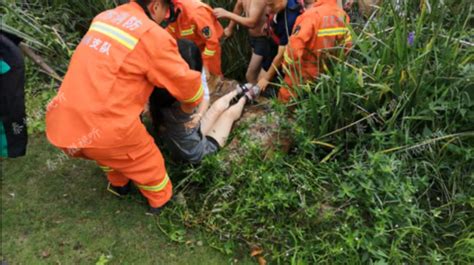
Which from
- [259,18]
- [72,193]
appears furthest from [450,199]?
[72,193]

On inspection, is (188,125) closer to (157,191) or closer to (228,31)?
(157,191)

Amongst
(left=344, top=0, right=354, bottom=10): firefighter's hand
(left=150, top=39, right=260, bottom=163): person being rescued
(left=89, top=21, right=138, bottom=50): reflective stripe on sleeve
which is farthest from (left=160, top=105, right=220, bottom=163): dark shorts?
(left=344, top=0, right=354, bottom=10): firefighter's hand

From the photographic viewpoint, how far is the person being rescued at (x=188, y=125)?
269 cm

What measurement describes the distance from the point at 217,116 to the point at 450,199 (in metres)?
1.69

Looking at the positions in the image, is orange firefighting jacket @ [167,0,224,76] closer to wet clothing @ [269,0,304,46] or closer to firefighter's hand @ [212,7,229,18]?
firefighter's hand @ [212,7,229,18]

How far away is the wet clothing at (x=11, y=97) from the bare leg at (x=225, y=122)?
4.10 ft

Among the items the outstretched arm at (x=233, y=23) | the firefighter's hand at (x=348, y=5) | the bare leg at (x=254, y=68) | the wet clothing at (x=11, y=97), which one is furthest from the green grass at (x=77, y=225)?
the firefighter's hand at (x=348, y=5)

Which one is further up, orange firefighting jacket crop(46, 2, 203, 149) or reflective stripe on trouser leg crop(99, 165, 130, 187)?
orange firefighting jacket crop(46, 2, 203, 149)

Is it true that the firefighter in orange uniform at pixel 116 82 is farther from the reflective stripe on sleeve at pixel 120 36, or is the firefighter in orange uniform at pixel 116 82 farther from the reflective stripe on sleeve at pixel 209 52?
the reflective stripe on sleeve at pixel 209 52

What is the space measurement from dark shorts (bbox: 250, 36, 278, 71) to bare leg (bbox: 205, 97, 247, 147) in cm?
57

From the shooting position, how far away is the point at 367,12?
3.64 m

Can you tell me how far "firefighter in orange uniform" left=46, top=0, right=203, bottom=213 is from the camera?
225cm

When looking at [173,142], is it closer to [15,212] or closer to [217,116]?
[217,116]

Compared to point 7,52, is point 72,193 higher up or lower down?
lower down
